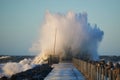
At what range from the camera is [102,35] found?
3467 inches

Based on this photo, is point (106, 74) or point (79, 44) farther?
point (79, 44)

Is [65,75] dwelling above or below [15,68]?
above

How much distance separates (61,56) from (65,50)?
10.3 ft

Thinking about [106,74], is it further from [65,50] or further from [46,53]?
[46,53]

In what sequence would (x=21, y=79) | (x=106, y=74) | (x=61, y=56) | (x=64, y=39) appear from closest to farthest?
(x=106, y=74) < (x=21, y=79) < (x=61, y=56) < (x=64, y=39)

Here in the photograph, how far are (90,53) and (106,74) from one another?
66.8 metres

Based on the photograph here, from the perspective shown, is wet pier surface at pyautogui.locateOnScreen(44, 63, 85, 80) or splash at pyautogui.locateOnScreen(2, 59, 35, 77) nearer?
wet pier surface at pyautogui.locateOnScreen(44, 63, 85, 80)

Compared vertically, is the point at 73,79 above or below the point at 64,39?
below

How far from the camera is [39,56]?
3556 inches

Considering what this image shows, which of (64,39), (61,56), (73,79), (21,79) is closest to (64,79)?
(73,79)

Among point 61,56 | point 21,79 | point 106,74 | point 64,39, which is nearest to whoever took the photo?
point 106,74

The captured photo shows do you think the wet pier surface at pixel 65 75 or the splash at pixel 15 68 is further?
the splash at pixel 15 68

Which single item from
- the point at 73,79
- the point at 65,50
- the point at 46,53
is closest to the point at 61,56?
the point at 65,50

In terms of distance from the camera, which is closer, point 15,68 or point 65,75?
point 65,75
